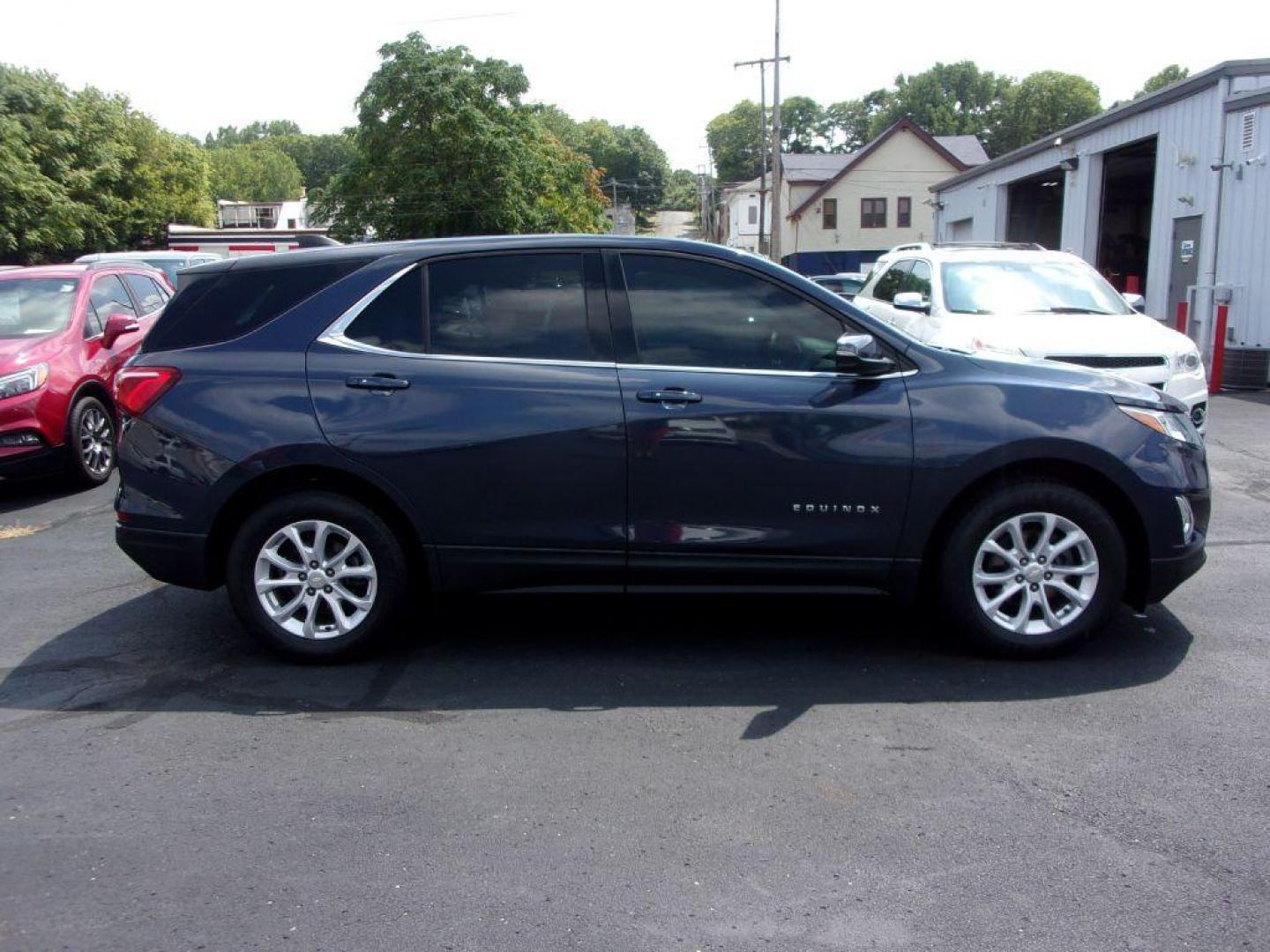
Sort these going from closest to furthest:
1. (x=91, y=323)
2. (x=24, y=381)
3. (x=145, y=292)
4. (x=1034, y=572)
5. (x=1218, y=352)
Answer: (x=1034, y=572) < (x=24, y=381) < (x=91, y=323) < (x=145, y=292) < (x=1218, y=352)

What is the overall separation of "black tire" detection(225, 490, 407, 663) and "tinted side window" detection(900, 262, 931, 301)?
7248mm

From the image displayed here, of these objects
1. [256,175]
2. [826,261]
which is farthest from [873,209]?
[256,175]

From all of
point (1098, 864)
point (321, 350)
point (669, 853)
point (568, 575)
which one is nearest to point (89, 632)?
point (321, 350)

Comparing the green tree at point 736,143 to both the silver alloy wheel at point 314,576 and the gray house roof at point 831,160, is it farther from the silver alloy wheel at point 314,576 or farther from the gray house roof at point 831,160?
the silver alloy wheel at point 314,576

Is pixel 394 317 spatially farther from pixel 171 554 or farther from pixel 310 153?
pixel 310 153

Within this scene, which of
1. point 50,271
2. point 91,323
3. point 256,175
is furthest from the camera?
point 256,175

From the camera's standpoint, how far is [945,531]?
5016mm

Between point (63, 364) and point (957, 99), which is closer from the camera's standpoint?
point (63, 364)

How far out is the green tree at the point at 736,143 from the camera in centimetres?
13075

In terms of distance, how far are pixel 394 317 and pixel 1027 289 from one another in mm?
7147

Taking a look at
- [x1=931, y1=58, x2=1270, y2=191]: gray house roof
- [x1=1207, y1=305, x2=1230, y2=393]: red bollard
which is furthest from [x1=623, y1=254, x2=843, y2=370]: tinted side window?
[x1=931, y1=58, x2=1270, y2=191]: gray house roof

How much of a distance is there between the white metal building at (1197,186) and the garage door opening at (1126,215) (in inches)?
5.1

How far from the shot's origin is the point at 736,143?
133 m

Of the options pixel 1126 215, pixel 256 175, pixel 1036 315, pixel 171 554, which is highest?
pixel 256 175
